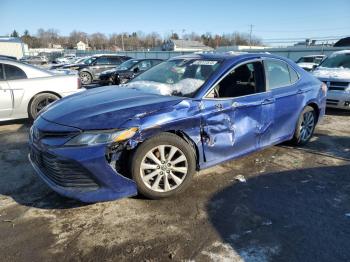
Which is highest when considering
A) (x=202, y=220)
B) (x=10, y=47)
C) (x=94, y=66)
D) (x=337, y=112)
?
(x=10, y=47)

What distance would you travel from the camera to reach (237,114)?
401 centimetres

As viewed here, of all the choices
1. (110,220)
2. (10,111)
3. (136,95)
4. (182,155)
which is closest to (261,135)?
(182,155)

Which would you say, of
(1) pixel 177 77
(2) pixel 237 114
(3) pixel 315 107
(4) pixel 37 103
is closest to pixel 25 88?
(4) pixel 37 103

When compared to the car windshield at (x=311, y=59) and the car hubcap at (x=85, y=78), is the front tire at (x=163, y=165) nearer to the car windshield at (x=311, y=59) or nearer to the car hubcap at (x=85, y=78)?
the car hubcap at (x=85, y=78)

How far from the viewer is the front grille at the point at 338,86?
8.13m

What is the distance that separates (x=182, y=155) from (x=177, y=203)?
53 centimetres

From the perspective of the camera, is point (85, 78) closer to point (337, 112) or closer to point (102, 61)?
point (102, 61)

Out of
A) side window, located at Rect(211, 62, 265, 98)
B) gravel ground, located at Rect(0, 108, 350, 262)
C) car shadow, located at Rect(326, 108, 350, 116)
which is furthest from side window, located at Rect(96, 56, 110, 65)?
side window, located at Rect(211, 62, 265, 98)

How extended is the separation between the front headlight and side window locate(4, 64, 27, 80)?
4581 mm

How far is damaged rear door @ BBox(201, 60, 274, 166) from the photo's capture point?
3.79m

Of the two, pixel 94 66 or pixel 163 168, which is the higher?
pixel 94 66

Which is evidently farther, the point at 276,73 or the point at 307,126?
the point at 307,126

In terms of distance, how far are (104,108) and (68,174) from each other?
79 centimetres

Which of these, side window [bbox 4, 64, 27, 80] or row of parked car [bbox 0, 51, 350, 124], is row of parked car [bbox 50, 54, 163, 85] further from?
side window [bbox 4, 64, 27, 80]
